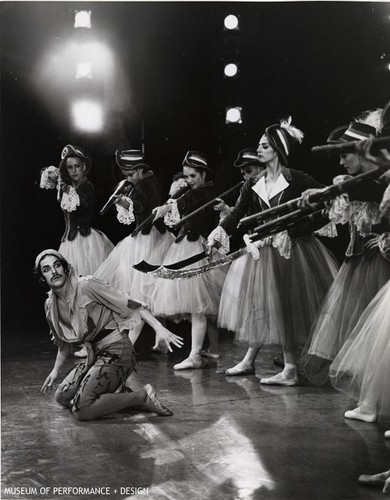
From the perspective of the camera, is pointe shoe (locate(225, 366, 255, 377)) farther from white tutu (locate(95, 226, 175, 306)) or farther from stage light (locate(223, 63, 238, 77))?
stage light (locate(223, 63, 238, 77))

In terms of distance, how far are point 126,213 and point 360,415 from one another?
159 cm

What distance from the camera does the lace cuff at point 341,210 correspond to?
3.31 m

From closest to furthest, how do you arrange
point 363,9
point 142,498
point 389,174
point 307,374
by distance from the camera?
1. point 142,498
2. point 389,174
3. point 363,9
4. point 307,374

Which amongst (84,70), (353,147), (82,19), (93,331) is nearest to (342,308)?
(353,147)

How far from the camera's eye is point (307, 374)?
3.71 metres

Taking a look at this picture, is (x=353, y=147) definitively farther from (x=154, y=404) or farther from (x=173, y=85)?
(x=154, y=404)

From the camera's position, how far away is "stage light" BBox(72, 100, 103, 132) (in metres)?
3.58

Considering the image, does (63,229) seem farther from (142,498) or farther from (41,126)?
(142,498)

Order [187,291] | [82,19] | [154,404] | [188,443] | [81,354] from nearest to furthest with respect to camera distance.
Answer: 1. [188,443]
2. [154,404]
3. [82,19]
4. [187,291]
5. [81,354]

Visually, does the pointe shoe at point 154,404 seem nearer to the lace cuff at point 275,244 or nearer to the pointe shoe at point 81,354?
the pointe shoe at point 81,354

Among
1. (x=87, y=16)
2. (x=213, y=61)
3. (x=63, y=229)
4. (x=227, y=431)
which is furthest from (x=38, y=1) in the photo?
(x=227, y=431)

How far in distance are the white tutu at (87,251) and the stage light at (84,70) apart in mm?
799

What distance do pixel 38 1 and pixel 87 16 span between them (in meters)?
0.25

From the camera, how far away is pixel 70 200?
3.79m
